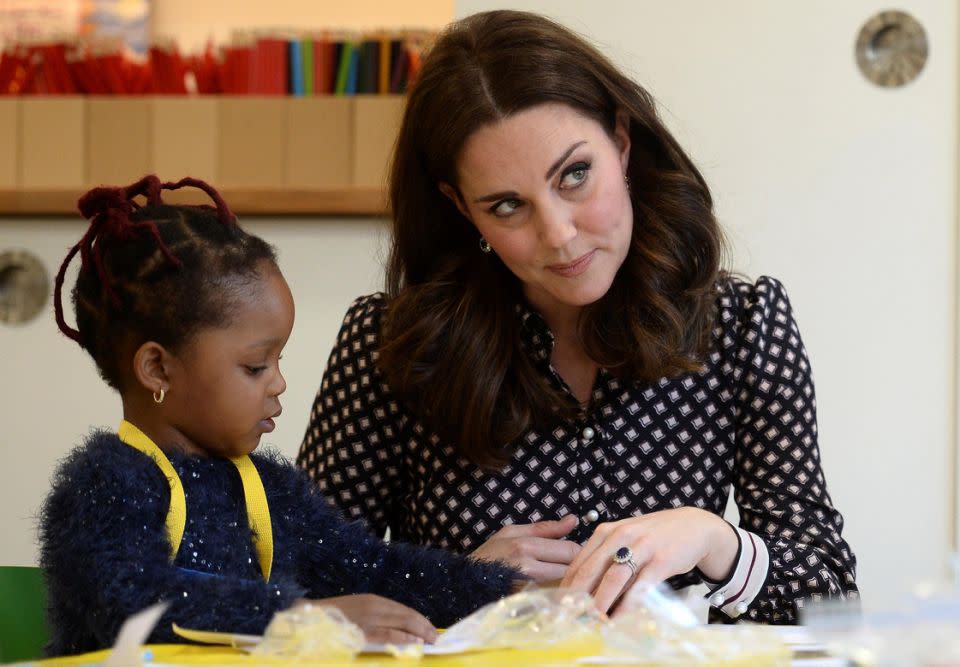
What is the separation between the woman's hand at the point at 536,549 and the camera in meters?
1.33

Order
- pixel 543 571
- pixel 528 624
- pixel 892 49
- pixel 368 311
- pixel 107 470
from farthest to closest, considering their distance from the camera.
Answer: pixel 892 49
pixel 368 311
pixel 543 571
pixel 107 470
pixel 528 624

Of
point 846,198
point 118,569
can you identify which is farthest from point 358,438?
point 846,198

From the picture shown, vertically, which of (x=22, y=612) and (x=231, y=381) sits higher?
(x=231, y=381)

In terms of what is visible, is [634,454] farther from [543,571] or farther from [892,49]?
[892,49]

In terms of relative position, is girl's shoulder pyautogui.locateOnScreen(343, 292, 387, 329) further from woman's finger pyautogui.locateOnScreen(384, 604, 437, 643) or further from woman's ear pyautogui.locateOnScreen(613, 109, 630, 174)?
woman's finger pyautogui.locateOnScreen(384, 604, 437, 643)

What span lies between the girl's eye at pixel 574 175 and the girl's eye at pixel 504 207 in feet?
0.20

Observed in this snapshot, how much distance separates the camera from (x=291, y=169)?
2656 millimetres

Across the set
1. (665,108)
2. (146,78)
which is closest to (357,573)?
(665,108)

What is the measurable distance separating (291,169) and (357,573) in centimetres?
158

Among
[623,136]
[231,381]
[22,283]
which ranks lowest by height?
[22,283]

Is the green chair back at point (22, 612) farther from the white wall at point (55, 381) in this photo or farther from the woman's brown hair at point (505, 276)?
the white wall at point (55, 381)

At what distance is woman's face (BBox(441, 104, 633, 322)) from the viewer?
141cm

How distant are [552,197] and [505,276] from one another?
290 millimetres

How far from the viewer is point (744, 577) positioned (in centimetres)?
135
